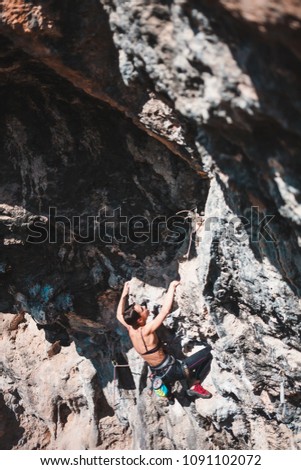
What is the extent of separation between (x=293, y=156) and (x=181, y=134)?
3.99 ft

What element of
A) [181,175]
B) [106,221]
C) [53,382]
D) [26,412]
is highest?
[181,175]

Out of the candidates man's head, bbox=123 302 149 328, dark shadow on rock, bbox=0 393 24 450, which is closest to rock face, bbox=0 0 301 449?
man's head, bbox=123 302 149 328

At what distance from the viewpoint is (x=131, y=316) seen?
4523 mm

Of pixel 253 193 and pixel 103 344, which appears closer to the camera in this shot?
pixel 253 193

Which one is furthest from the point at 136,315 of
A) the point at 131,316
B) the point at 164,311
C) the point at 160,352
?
the point at 160,352

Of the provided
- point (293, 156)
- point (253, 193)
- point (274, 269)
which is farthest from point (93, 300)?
point (293, 156)

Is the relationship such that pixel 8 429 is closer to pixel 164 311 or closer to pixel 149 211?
pixel 164 311

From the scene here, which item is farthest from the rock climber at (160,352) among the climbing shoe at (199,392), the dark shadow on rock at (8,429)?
the dark shadow on rock at (8,429)

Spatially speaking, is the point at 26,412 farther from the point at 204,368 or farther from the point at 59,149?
the point at 59,149

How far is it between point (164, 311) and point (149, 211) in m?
0.95

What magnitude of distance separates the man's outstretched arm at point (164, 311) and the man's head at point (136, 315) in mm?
141

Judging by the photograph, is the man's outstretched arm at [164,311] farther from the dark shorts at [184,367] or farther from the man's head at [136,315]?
the dark shorts at [184,367]

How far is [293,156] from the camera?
231cm

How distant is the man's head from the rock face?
185 mm
